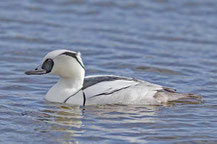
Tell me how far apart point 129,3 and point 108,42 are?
5.11m

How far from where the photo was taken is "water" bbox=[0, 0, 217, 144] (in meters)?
10.3

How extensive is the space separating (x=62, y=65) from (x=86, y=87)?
61cm

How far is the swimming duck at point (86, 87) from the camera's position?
11875 mm

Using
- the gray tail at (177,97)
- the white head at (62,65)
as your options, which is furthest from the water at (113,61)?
the white head at (62,65)

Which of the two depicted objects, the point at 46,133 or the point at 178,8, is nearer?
the point at 46,133

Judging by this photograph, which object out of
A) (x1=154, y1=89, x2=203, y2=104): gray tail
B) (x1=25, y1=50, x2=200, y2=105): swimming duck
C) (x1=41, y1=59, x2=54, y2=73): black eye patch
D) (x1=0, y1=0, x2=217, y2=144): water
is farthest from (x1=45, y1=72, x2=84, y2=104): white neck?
(x1=154, y1=89, x2=203, y2=104): gray tail

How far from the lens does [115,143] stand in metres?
9.66

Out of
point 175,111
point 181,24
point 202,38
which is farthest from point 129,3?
point 175,111

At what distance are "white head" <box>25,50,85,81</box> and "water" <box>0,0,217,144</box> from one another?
2.01ft

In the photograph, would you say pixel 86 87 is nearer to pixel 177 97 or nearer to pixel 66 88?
pixel 66 88

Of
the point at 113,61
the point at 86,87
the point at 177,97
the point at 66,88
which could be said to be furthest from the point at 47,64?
the point at 113,61

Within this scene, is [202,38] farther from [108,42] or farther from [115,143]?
[115,143]

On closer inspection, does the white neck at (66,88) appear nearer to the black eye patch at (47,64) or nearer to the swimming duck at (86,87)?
the swimming duck at (86,87)

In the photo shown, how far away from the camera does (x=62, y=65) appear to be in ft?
39.2
